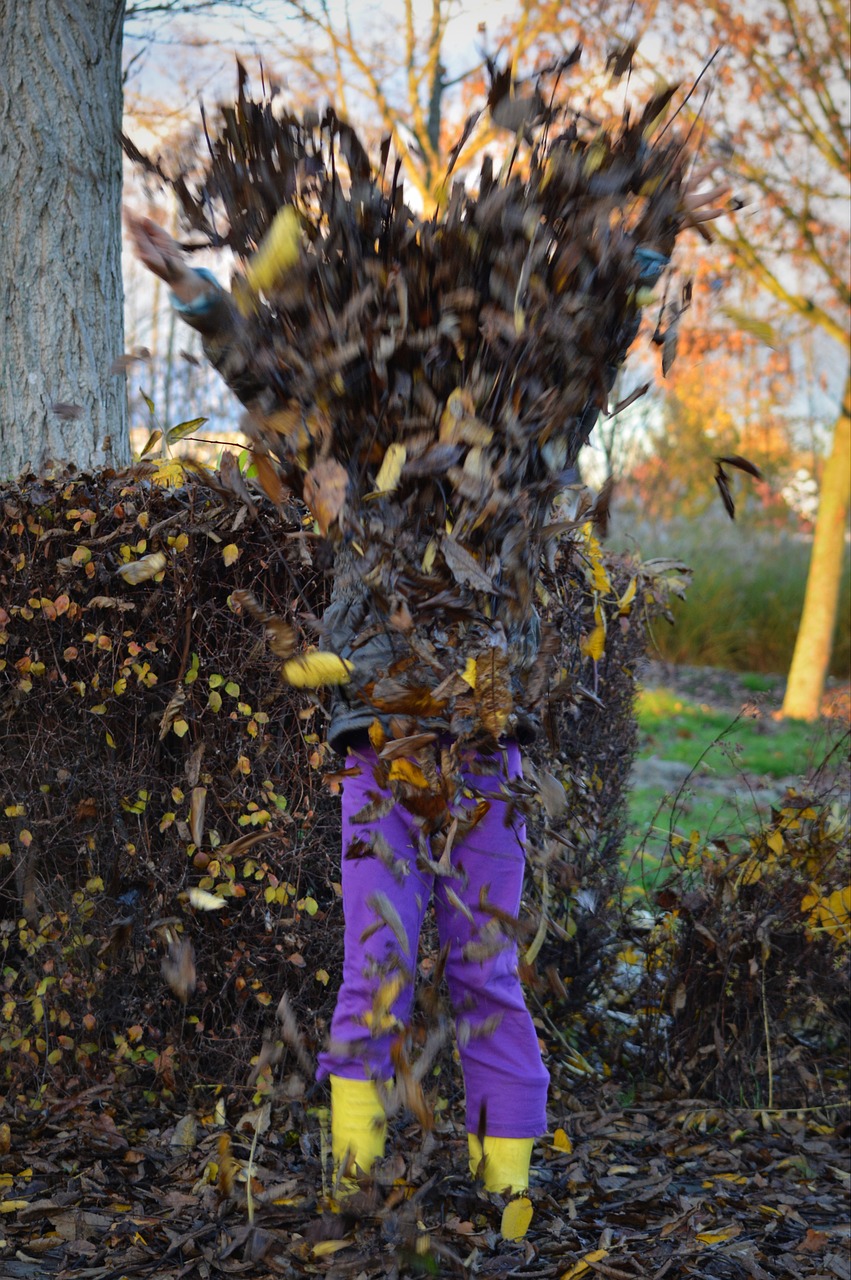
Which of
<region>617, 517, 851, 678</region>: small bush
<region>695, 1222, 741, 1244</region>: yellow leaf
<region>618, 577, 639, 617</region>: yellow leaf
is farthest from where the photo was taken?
<region>617, 517, 851, 678</region>: small bush

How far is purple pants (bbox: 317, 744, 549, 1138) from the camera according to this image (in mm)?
2047

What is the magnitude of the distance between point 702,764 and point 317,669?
134 inches

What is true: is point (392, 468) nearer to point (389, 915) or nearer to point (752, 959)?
point (389, 915)

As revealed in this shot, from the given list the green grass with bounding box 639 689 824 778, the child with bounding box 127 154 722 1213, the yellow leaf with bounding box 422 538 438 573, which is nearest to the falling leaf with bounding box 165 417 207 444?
the child with bounding box 127 154 722 1213

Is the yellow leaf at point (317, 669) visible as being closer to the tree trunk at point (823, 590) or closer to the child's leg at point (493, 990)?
the child's leg at point (493, 990)

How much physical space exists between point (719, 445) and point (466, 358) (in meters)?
23.3

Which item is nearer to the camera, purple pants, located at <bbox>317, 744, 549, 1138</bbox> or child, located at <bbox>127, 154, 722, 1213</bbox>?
child, located at <bbox>127, 154, 722, 1213</bbox>

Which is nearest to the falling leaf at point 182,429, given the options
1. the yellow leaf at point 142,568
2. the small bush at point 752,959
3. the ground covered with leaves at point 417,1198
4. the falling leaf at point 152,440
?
the falling leaf at point 152,440

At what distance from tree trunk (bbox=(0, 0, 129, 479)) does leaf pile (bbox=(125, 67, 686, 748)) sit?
7.33 ft

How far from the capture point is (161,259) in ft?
5.70

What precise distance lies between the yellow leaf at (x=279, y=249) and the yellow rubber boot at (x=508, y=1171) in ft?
5.75

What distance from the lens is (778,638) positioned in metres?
14.0

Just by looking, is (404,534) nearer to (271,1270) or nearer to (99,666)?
(99,666)

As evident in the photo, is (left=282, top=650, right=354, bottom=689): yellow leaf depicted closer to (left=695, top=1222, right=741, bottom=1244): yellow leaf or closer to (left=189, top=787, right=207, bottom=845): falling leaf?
(left=189, top=787, right=207, bottom=845): falling leaf
